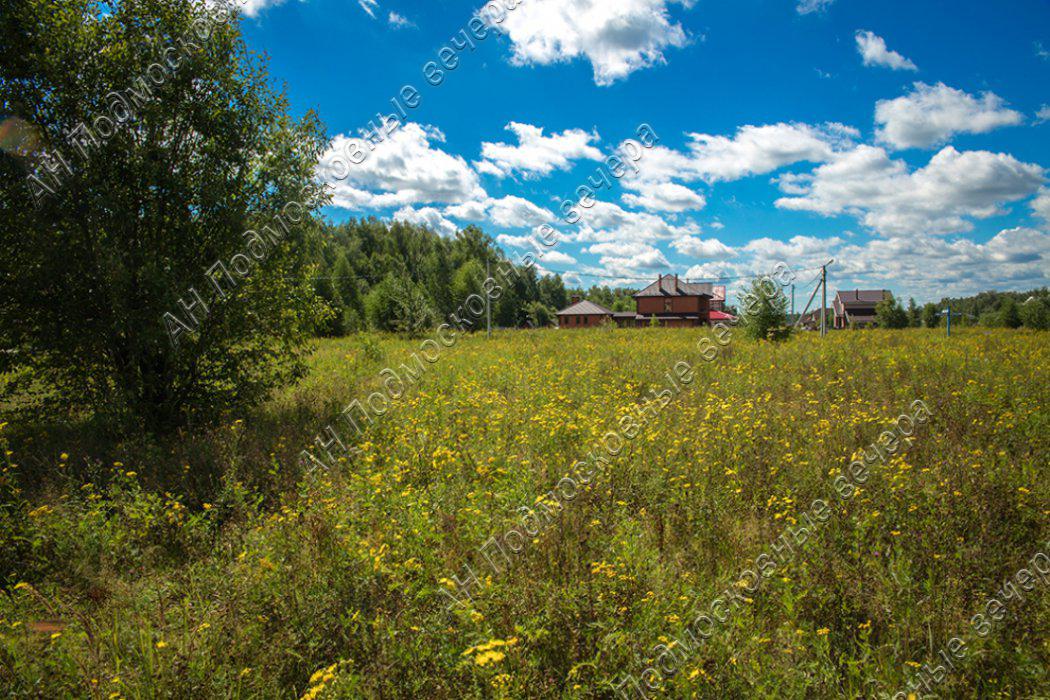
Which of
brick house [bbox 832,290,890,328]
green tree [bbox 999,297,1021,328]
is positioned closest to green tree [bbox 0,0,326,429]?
green tree [bbox 999,297,1021,328]

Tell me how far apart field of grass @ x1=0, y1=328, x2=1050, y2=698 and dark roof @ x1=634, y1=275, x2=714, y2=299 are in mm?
60967

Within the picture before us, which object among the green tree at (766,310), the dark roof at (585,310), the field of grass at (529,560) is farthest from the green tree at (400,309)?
the dark roof at (585,310)

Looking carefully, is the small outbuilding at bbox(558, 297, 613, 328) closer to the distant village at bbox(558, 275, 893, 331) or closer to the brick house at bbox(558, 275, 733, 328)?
the distant village at bbox(558, 275, 893, 331)

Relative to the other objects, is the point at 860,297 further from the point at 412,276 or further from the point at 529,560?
the point at 529,560

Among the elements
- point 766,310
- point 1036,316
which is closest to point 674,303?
point 1036,316

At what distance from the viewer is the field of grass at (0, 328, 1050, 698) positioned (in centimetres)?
306

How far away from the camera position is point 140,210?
8188mm

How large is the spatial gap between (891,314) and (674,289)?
30.5 meters

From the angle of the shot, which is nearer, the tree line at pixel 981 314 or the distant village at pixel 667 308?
the tree line at pixel 981 314

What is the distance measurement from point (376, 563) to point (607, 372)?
9.64 meters

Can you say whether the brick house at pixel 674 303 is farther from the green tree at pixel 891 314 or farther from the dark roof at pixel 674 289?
the green tree at pixel 891 314

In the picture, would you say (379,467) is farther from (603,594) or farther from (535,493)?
(603,594)

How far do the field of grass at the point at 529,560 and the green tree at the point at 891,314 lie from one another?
7152 centimetres

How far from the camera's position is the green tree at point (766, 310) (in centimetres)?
2053
